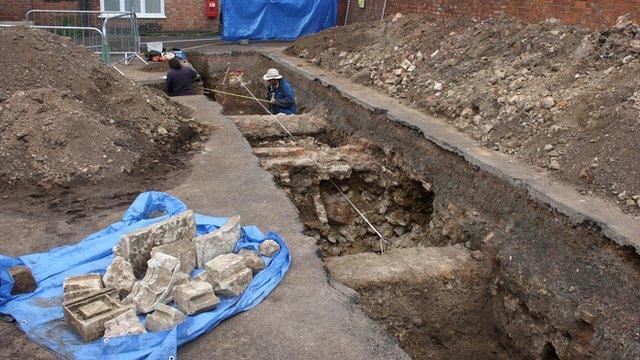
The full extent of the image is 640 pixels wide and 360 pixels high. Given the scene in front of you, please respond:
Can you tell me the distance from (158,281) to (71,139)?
3.03m

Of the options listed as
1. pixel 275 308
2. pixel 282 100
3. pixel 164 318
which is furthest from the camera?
pixel 282 100

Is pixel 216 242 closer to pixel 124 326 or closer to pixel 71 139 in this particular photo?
pixel 124 326

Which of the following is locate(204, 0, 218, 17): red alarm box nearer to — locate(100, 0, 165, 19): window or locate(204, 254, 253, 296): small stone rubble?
locate(100, 0, 165, 19): window

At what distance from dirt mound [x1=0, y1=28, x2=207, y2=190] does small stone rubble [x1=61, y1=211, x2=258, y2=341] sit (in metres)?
2.06

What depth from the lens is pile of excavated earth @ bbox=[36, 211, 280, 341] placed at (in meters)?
3.29

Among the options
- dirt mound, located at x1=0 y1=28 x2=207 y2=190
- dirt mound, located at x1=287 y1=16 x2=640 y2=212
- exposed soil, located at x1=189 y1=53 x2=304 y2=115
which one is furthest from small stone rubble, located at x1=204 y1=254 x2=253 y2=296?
exposed soil, located at x1=189 y1=53 x2=304 y2=115

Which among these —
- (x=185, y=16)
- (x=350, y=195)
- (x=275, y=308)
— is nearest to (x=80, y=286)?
(x=275, y=308)

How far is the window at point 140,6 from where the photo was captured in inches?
667

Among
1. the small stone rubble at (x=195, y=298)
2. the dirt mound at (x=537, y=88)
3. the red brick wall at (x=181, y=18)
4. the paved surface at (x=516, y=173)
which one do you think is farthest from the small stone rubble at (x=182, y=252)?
the red brick wall at (x=181, y=18)

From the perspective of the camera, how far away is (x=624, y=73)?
237 inches

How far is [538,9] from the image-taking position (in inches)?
362

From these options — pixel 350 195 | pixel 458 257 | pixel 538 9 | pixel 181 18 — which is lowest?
pixel 350 195

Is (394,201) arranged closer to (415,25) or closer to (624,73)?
(624,73)

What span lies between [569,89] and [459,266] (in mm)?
2805
